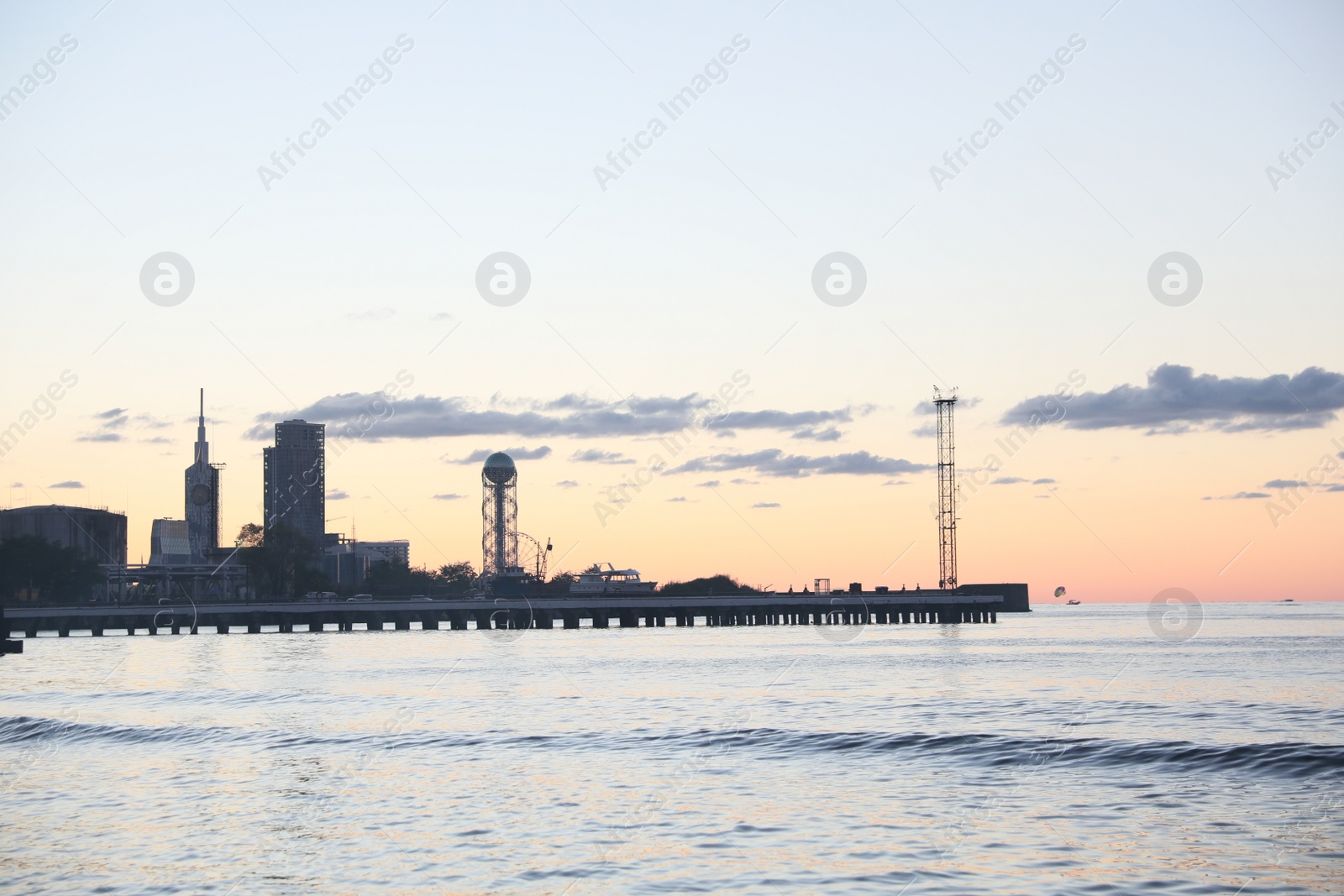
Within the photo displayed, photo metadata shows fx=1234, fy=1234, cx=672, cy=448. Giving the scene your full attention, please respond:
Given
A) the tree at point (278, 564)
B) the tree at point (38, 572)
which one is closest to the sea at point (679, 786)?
the tree at point (38, 572)

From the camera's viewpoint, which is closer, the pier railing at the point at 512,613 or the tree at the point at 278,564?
the pier railing at the point at 512,613

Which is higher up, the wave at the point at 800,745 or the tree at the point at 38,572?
the tree at the point at 38,572

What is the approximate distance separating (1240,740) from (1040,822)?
501 inches

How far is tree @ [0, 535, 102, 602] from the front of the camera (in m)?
163

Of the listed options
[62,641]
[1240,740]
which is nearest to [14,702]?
[1240,740]

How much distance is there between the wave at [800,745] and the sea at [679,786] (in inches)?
6.0

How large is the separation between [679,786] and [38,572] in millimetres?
163840

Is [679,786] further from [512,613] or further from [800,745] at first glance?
[512,613]

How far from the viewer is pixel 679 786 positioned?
85.4ft

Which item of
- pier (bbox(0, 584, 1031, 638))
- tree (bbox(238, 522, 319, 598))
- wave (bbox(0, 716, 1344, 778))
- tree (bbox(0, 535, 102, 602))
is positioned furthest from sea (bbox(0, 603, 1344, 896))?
tree (bbox(238, 522, 319, 598))

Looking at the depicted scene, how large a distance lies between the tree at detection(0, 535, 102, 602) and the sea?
12084 centimetres

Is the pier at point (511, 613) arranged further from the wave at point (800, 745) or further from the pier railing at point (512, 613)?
the wave at point (800, 745)

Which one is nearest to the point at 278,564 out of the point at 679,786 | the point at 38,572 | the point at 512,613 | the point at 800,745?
the point at 38,572

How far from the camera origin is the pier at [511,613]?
125 meters
